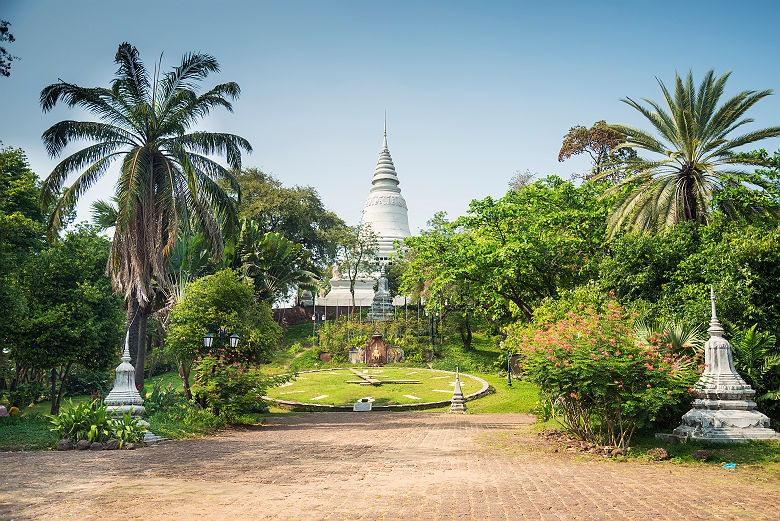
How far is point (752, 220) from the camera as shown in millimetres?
14828

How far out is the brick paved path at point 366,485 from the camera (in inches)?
209

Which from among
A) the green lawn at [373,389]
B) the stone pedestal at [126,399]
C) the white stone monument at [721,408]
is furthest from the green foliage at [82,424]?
the green lawn at [373,389]

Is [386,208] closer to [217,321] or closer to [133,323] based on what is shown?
[217,321]

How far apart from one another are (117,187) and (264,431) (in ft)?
29.0

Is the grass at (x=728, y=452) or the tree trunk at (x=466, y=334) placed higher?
the tree trunk at (x=466, y=334)

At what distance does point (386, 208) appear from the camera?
2154 inches

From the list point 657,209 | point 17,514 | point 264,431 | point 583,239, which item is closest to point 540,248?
point 583,239

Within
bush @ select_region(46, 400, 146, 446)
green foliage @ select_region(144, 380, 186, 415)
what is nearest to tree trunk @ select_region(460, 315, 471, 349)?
green foliage @ select_region(144, 380, 186, 415)

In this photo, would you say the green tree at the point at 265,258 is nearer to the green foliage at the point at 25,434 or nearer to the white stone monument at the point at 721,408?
the green foliage at the point at 25,434

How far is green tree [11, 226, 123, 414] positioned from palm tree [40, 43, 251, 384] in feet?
4.65

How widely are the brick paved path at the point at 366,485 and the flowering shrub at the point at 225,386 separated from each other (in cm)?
371

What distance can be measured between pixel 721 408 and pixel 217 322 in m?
13.8

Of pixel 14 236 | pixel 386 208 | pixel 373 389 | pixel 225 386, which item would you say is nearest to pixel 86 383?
pixel 14 236

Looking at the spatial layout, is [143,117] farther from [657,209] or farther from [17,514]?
[657,209]
